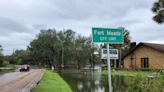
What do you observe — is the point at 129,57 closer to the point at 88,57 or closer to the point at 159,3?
the point at 159,3

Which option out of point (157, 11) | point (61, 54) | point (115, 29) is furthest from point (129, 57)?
point (115, 29)

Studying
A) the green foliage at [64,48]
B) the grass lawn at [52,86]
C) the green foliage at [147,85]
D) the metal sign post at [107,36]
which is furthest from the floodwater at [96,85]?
the green foliage at [64,48]

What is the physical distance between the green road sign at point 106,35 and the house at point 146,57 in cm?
4808

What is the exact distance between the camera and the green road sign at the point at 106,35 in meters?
9.75

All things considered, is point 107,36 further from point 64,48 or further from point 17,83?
Result: point 64,48

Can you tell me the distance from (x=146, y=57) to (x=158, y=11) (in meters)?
12.0

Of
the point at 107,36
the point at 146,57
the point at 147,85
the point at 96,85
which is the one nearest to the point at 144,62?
the point at 146,57

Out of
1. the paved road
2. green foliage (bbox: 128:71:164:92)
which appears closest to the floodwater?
the paved road

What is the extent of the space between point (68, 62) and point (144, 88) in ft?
345

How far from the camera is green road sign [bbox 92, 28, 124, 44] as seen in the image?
9.75m

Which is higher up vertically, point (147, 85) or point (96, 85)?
point (147, 85)

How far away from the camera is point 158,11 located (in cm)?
5228

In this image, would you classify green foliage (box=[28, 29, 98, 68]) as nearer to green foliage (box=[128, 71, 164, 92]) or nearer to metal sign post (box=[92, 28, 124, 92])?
green foliage (box=[128, 71, 164, 92])

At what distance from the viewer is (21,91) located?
2238cm
